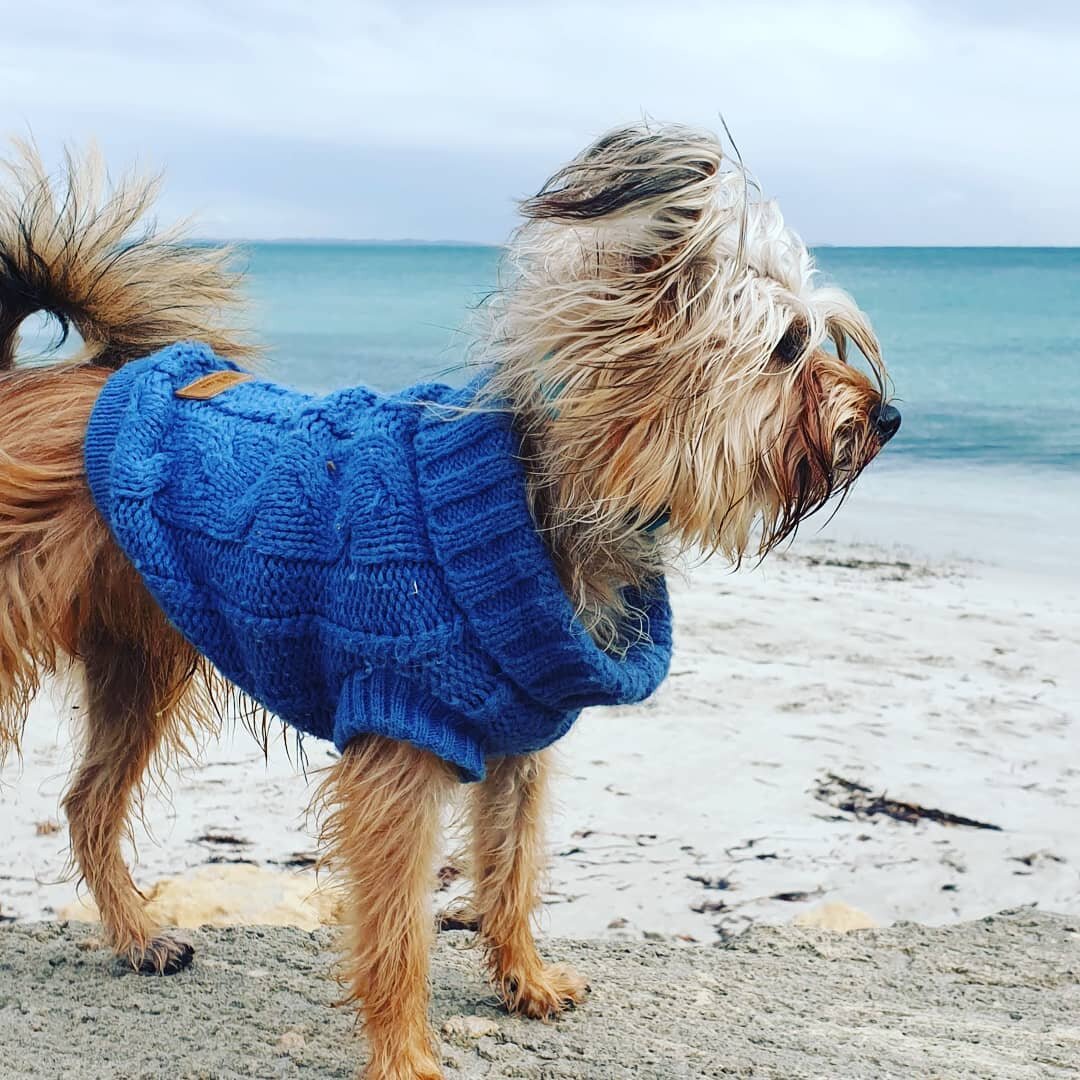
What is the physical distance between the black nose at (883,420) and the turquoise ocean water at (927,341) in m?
0.24

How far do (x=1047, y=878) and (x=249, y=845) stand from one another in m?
2.89

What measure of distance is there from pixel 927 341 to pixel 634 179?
26.5m

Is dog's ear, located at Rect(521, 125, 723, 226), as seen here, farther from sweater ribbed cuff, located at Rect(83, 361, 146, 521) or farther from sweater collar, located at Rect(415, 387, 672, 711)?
sweater ribbed cuff, located at Rect(83, 361, 146, 521)

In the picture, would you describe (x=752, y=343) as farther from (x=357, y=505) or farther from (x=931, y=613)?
(x=931, y=613)

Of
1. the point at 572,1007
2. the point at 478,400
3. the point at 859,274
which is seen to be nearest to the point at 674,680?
the point at 572,1007

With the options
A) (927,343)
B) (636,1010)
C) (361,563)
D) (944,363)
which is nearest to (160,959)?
(636,1010)

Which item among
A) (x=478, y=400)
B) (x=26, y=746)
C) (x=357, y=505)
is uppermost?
(x=478, y=400)

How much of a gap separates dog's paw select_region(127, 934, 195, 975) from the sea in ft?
5.82

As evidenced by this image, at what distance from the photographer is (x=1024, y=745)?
5.64 meters

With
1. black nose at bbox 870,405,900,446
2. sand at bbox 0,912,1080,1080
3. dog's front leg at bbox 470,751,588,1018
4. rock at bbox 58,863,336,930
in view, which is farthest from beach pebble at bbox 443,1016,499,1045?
black nose at bbox 870,405,900,446

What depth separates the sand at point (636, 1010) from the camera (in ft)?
10.1

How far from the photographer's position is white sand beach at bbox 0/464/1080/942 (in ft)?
14.5

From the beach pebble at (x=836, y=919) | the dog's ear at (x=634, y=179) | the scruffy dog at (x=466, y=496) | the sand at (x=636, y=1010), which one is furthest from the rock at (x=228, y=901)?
the dog's ear at (x=634, y=179)

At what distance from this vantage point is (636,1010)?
3.46 metres
